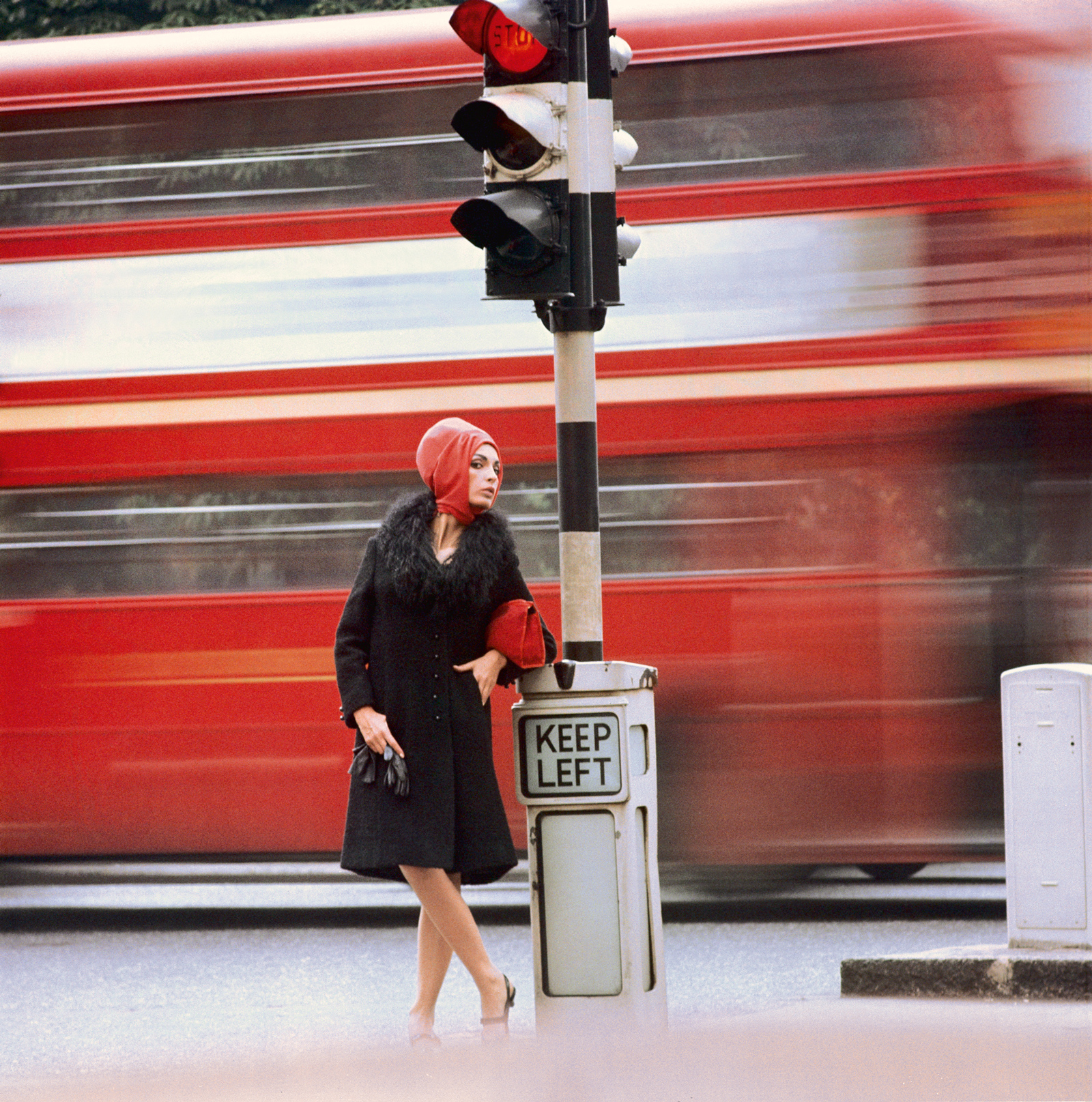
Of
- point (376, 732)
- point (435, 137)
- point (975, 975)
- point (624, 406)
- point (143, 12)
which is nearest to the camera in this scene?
point (376, 732)

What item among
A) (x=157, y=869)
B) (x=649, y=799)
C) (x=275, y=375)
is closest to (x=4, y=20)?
(x=157, y=869)

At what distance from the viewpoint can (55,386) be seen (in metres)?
8.68

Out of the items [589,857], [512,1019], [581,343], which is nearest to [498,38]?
[581,343]

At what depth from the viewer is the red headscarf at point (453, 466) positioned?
18.3ft

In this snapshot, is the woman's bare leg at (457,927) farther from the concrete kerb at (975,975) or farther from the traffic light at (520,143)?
the traffic light at (520,143)

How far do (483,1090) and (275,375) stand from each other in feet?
14.5

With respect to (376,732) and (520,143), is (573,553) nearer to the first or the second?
(376,732)

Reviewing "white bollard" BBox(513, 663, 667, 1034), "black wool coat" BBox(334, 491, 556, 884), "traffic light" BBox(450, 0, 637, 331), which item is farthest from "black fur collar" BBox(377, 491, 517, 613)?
"traffic light" BBox(450, 0, 637, 331)

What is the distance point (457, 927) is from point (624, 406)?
332 centimetres

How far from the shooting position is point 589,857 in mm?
5434

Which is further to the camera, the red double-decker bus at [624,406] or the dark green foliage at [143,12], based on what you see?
the dark green foliage at [143,12]

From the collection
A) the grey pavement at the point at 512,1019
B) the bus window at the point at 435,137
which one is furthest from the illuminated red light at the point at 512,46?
the bus window at the point at 435,137

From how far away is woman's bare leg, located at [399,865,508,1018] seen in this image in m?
5.46

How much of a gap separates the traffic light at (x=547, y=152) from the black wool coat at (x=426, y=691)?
2.45 ft
